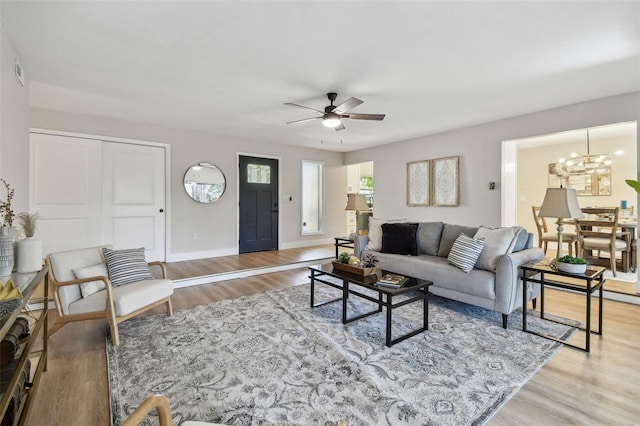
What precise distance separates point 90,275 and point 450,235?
381cm

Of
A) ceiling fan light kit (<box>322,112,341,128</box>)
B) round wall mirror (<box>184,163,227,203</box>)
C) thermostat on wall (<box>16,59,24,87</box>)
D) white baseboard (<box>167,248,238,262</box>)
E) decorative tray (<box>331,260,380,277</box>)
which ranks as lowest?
white baseboard (<box>167,248,238,262</box>)

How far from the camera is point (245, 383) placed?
1914 millimetres

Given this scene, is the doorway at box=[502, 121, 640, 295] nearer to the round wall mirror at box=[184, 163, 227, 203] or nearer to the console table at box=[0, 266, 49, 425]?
the round wall mirror at box=[184, 163, 227, 203]

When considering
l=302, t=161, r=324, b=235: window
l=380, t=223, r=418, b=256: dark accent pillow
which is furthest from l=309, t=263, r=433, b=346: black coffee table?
l=302, t=161, r=324, b=235: window

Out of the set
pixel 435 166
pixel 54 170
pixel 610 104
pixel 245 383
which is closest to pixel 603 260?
pixel 610 104

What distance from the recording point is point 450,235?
12.1 ft

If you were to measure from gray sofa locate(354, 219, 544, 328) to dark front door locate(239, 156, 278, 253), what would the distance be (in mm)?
3245

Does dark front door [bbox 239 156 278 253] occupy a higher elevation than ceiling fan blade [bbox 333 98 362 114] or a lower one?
lower

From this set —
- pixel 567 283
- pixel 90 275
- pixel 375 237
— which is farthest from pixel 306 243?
pixel 567 283

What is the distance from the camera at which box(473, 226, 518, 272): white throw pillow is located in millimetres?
2936

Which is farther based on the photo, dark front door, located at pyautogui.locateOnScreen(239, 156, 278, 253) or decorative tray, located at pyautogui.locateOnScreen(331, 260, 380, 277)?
dark front door, located at pyautogui.locateOnScreen(239, 156, 278, 253)

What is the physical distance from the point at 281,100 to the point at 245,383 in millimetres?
3218

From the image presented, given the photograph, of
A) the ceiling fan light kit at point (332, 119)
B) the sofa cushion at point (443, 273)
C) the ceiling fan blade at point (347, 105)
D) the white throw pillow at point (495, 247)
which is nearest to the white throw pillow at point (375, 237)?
the sofa cushion at point (443, 273)

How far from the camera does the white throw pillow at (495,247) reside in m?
2.94
